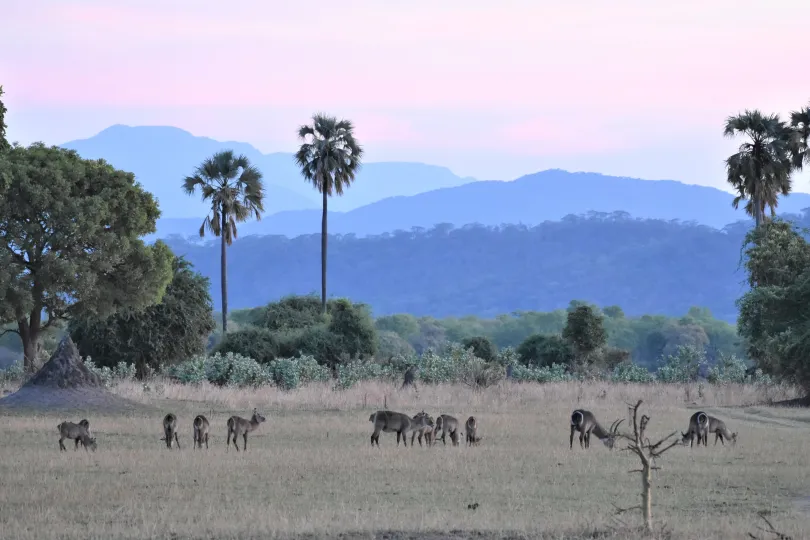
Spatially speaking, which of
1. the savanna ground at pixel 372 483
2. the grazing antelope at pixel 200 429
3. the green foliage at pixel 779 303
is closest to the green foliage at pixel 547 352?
the green foliage at pixel 779 303

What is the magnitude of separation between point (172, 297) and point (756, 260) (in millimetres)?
23221

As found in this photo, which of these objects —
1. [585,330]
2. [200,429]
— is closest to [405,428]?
[200,429]

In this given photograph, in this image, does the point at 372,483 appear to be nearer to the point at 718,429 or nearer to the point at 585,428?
the point at 585,428

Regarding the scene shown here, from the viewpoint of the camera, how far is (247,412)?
30859mm

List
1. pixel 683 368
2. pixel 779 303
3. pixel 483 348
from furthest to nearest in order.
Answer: pixel 483 348
pixel 683 368
pixel 779 303

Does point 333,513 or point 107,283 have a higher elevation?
point 107,283

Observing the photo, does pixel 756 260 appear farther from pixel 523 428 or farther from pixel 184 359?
pixel 184 359

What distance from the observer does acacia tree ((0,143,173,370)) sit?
36.4 m

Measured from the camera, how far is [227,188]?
194ft

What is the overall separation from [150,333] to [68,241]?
35.6 feet

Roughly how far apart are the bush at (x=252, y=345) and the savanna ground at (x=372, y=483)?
21985 mm

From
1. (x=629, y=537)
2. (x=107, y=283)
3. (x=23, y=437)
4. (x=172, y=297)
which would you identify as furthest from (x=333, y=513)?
(x=172, y=297)

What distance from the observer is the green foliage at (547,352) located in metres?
59.8

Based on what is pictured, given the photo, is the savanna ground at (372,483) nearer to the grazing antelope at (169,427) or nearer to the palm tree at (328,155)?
the grazing antelope at (169,427)
